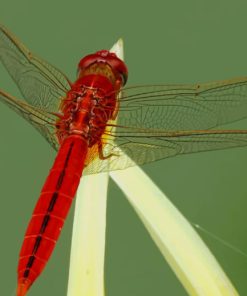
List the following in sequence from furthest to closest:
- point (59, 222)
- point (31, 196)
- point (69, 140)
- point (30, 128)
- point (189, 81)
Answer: point (189, 81) → point (30, 128) → point (31, 196) → point (69, 140) → point (59, 222)

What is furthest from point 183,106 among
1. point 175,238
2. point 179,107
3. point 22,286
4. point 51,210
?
point 22,286

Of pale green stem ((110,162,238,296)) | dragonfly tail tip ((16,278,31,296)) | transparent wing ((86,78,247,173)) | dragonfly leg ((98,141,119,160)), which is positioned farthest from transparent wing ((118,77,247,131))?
dragonfly tail tip ((16,278,31,296))

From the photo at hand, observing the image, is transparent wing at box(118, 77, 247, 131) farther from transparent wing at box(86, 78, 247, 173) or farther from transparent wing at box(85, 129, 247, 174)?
transparent wing at box(85, 129, 247, 174)

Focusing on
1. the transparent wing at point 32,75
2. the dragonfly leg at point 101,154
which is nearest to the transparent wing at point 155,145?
the dragonfly leg at point 101,154

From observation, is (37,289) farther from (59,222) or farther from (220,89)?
(220,89)

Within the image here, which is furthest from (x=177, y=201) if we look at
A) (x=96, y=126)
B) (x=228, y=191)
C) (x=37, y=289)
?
(x=37, y=289)

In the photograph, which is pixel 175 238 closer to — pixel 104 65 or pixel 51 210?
pixel 51 210
